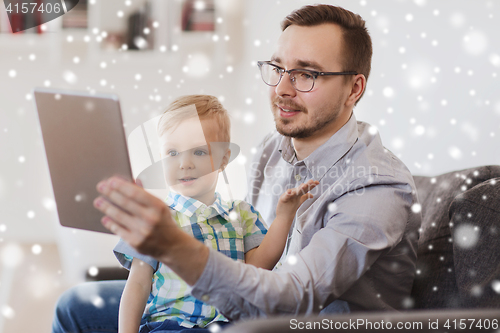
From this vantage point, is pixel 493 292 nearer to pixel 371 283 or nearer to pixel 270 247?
pixel 371 283

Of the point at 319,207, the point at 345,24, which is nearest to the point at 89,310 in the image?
the point at 319,207

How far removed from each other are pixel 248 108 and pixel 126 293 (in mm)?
2024

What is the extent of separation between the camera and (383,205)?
0.93 metres

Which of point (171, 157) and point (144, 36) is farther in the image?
point (144, 36)

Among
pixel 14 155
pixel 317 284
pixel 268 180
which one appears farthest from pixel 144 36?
pixel 317 284

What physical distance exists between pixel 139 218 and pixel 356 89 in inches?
33.5

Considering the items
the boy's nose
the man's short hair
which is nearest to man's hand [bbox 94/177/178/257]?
the boy's nose

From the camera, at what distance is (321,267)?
828mm

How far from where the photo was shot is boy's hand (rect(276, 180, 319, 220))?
3.07 feet

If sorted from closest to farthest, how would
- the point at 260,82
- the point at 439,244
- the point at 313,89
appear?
the point at 439,244 < the point at 313,89 < the point at 260,82

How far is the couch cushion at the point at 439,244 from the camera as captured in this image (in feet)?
3.13

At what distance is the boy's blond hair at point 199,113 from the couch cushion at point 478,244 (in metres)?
0.54

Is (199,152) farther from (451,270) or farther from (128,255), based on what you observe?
(451,270)

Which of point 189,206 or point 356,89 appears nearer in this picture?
point 189,206
